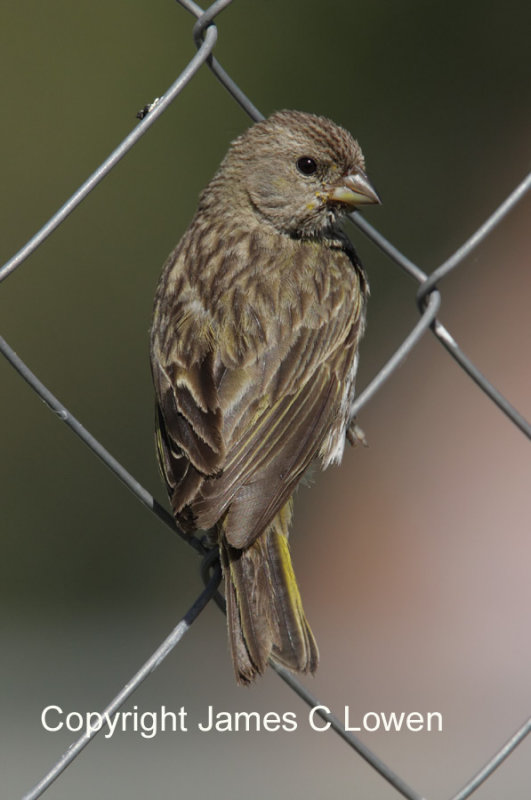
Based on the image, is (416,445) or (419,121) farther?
(419,121)

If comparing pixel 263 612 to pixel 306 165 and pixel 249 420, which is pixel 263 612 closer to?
pixel 249 420

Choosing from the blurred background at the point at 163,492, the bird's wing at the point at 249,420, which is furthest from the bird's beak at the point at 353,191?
the blurred background at the point at 163,492

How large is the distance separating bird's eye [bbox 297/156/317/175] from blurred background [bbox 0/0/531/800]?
2.33m

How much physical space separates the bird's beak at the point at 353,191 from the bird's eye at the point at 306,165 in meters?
0.08

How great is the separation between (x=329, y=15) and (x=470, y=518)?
2849 mm

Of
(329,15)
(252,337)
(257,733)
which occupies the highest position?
(329,15)

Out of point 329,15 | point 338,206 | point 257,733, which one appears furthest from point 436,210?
point 338,206

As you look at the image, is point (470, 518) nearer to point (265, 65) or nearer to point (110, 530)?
point (110, 530)

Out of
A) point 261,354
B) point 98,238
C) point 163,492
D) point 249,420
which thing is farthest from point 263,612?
point 98,238

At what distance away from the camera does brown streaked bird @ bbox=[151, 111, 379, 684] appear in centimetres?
233

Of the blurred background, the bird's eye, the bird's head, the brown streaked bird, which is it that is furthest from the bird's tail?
the blurred background

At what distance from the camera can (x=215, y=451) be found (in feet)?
7.84

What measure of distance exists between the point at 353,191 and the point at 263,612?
42.0 inches

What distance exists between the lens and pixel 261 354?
2592 mm
